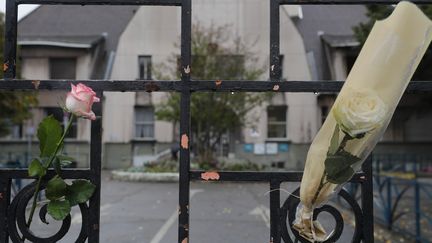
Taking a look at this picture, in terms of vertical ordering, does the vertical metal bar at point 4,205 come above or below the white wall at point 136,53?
below

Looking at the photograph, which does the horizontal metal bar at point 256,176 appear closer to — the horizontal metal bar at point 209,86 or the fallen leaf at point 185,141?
the fallen leaf at point 185,141

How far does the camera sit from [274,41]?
65.5 inches

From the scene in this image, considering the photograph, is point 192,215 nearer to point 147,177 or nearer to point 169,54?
point 147,177

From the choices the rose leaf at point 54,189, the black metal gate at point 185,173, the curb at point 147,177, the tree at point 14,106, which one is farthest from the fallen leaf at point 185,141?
the tree at point 14,106

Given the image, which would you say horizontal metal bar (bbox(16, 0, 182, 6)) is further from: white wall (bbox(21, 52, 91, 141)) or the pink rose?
white wall (bbox(21, 52, 91, 141))

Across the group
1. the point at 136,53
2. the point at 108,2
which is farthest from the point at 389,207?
the point at 136,53

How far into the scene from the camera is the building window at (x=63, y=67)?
880 inches

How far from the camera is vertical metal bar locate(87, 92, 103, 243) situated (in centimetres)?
162

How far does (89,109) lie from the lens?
4.84ft

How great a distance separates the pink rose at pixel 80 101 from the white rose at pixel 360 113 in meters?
0.80

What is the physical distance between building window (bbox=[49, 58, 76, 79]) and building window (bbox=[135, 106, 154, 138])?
3.87 meters

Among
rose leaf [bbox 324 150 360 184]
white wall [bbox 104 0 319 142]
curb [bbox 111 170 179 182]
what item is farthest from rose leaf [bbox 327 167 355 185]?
white wall [bbox 104 0 319 142]

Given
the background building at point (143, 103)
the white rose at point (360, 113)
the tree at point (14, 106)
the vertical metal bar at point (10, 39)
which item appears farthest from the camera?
the background building at point (143, 103)

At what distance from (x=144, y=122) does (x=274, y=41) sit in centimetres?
2243
